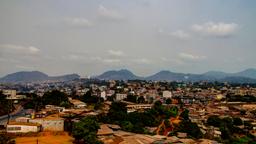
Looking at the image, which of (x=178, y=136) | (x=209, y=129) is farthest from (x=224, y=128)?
(x=178, y=136)

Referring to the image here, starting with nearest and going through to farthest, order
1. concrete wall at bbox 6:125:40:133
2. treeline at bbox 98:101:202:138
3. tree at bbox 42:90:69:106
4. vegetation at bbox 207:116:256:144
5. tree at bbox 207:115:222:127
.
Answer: concrete wall at bbox 6:125:40:133, treeline at bbox 98:101:202:138, vegetation at bbox 207:116:256:144, tree at bbox 207:115:222:127, tree at bbox 42:90:69:106

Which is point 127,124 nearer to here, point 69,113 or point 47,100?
point 69,113

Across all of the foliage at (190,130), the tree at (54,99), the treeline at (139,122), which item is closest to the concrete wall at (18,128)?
the treeline at (139,122)

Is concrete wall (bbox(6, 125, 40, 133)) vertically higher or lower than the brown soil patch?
A: higher

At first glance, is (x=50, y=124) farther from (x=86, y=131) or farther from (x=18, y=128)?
(x=86, y=131)

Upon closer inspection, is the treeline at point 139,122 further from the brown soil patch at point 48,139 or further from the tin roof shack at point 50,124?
the brown soil patch at point 48,139

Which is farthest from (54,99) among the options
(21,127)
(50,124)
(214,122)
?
(21,127)

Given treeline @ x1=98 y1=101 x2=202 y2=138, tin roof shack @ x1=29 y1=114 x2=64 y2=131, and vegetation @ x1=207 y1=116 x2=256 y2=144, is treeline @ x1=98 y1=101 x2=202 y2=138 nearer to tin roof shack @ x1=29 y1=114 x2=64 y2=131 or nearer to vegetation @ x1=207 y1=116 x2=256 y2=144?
vegetation @ x1=207 y1=116 x2=256 y2=144

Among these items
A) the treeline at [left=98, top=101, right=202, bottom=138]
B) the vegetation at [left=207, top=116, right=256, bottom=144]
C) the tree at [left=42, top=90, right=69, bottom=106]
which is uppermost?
the tree at [left=42, top=90, right=69, bottom=106]

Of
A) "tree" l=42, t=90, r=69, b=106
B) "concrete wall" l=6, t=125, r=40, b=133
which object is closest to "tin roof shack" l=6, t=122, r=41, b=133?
"concrete wall" l=6, t=125, r=40, b=133

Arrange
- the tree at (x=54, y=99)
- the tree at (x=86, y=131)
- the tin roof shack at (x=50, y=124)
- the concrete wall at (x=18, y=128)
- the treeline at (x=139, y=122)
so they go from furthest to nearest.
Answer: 1. the tree at (x=54, y=99)
2. the treeline at (x=139, y=122)
3. the tin roof shack at (x=50, y=124)
4. the concrete wall at (x=18, y=128)
5. the tree at (x=86, y=131)

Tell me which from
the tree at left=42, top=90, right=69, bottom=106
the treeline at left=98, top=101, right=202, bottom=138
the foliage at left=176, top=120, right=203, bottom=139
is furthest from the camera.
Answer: the tree at left=42, top=90, right=69, bottom=106
